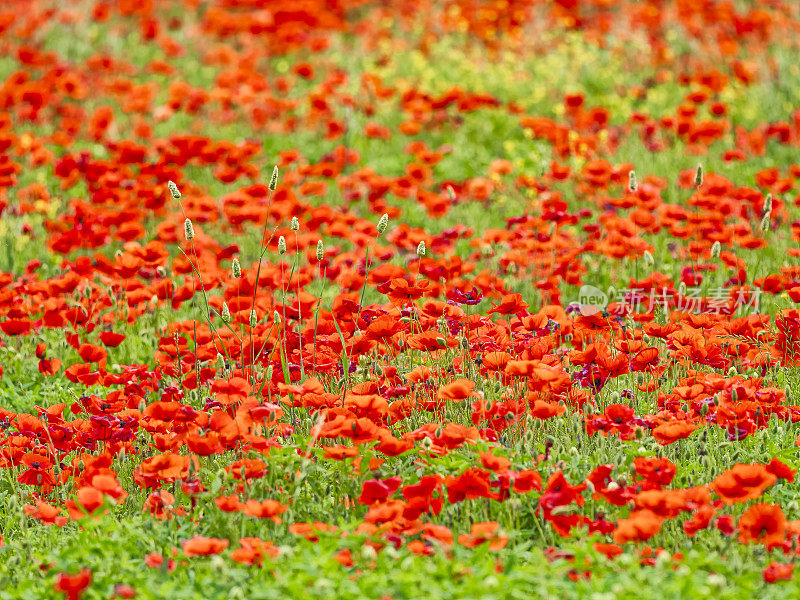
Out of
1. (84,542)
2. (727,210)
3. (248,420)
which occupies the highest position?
(727,210)

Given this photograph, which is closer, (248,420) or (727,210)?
(248,420)

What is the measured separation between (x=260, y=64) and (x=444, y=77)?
2.01m

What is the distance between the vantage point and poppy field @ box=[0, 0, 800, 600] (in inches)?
112

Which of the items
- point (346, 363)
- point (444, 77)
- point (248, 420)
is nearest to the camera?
point (248, 420)

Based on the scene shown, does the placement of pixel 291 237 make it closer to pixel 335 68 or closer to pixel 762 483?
pixel 762 483

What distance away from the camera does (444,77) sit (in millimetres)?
8680

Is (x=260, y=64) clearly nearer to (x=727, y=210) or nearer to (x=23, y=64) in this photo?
(x=23, y=64)

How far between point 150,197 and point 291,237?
824 millimetres

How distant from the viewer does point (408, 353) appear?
14.8 ft

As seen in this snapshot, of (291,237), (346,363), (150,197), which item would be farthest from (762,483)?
(150,197)

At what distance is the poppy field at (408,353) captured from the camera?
9.32ft

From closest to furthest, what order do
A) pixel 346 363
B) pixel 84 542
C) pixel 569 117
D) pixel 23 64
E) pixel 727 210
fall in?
pixel 84 542 → pixel 346 363 → pixel 727 210 → pixel 569 117 → pixel 23 64

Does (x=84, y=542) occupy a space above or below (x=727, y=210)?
below

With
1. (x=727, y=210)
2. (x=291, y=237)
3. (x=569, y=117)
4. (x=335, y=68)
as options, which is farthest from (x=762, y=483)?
(x=335, y=68)
